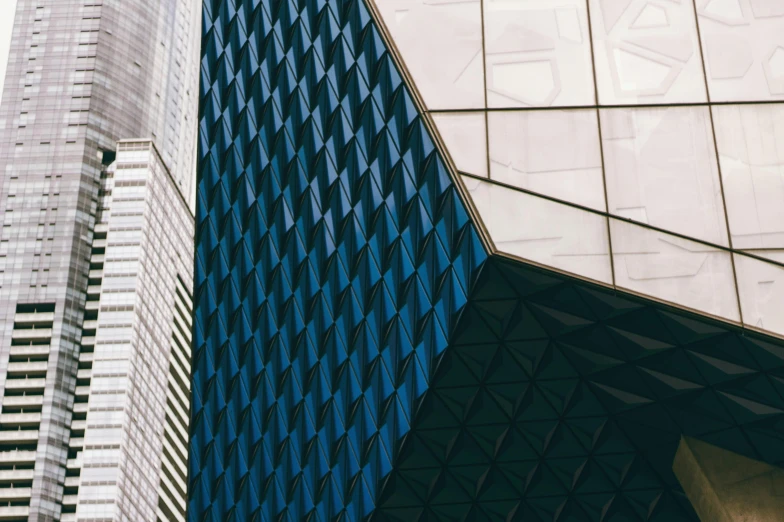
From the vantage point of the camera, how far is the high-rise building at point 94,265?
142 m

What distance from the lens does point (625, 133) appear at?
2762 cm

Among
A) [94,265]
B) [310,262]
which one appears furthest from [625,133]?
[94,265]

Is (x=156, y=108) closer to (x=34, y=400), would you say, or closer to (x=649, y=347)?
(x=34, y=400)

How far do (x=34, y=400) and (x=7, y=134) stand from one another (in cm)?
4164

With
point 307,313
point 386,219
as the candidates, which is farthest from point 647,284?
point 307,313

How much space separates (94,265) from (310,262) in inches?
4780

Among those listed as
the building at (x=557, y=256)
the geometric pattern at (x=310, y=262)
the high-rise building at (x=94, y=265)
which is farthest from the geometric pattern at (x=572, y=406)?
the high-rise building at (x=94, y=265)

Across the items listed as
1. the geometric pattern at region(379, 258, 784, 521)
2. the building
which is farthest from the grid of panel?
the geometric pattern at region(379, 258, 784, 521)

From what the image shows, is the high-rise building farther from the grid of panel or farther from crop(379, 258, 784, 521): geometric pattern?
the grid of panel

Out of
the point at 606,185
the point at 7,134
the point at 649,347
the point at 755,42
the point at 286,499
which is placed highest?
the point at 7,134

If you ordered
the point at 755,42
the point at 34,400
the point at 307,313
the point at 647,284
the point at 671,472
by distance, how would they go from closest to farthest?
the point at 647,284 → the point at 755,42 → the point at 671,472 → the point at 307,313 → the point at 34,400

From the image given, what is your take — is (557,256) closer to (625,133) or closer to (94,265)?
(625,133)

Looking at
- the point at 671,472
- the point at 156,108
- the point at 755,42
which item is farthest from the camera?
the point at 156,108

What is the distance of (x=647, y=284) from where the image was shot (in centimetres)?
2600
